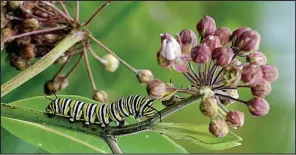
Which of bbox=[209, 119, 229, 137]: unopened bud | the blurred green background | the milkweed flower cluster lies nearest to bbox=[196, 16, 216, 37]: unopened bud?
the milkweed flower cluster

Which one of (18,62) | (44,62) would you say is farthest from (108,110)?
(18,62)

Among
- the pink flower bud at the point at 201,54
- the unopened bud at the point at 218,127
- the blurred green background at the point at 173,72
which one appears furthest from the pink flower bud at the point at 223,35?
the blurred green background at the point at 173,72

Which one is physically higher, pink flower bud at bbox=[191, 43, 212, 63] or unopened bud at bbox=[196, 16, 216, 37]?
unopened bud at bbox=[196, 16, 216, 37]

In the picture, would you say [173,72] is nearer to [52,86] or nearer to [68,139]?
[52,86]

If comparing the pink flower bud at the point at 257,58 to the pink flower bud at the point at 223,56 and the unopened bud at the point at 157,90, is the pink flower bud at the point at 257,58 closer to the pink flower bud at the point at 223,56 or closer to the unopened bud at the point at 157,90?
the pink flower bud at the point at 223,56

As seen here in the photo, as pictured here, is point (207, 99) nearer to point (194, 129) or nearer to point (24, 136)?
point (194, 129)

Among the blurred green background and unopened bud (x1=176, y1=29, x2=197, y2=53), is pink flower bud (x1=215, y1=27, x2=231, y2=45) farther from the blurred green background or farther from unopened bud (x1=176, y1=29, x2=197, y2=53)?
the blurred green background
